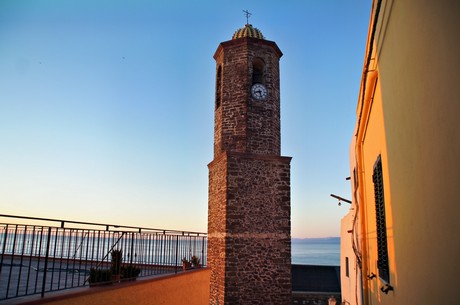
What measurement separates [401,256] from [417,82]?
1792 mm

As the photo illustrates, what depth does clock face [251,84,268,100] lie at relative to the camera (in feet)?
48.0

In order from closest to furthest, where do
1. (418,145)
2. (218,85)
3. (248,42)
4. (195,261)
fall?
Answer: (418,145) → (195,261) → (248,42) → (218,85)

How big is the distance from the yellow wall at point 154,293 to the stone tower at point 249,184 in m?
2.02

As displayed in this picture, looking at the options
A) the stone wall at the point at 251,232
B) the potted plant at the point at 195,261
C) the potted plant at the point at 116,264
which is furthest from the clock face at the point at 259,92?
the potted plant at the point at 116,264

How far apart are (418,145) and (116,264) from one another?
6111 mm

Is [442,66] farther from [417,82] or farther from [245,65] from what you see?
[245,65]

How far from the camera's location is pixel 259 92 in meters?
14.7

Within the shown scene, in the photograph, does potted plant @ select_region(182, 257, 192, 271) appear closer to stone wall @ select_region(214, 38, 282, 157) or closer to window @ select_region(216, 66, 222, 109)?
stone wall @ select_region(214, 38, 282, 157)

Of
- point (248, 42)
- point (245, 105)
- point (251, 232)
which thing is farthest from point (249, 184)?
point (248, 42)

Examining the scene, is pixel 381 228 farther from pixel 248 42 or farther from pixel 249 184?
pixel 248 42

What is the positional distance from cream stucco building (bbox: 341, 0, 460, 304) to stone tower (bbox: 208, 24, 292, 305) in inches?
327

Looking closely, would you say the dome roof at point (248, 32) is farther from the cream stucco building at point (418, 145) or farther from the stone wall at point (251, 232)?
the cream stucco building at point (418, 145)

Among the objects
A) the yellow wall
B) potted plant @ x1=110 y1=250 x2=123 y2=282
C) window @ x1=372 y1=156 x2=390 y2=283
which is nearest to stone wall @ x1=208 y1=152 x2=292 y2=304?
the yellow wall

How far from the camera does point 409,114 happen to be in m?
2.95
